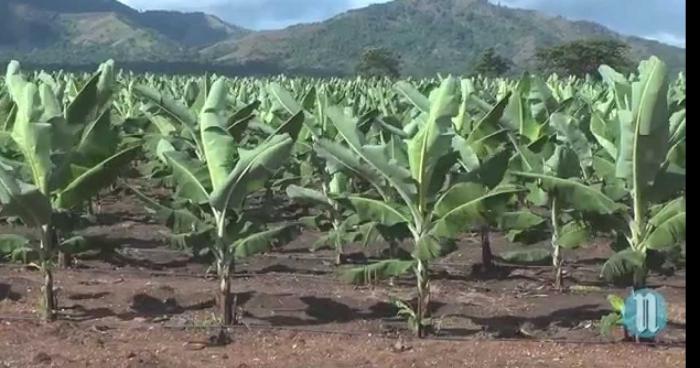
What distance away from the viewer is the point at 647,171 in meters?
6.42

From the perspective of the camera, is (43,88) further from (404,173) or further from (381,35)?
(381,35)

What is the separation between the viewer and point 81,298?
7965mm

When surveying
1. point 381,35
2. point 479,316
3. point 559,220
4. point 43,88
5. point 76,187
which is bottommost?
point 479,316

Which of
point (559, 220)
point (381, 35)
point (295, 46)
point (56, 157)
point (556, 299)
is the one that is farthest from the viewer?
point (381, 35)

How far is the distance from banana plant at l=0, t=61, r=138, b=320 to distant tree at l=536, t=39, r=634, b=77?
5987 centimetres

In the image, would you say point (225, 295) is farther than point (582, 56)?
No

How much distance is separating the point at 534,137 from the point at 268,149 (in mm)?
3667

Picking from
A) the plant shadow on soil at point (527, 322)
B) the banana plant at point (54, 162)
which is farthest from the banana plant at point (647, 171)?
the banana plant at point (54, 162)

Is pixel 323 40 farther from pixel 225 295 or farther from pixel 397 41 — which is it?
pixel 225 295

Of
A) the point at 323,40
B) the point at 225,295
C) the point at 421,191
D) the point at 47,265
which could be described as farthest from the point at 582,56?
the point at 323,40

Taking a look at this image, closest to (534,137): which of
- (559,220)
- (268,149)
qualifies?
(559,220)

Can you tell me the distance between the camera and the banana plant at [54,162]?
6754 millimetres

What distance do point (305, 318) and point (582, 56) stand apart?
62370 mm

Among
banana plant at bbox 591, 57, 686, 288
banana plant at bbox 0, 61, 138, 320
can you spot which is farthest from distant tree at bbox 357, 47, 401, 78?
banana plant at bbox 591, 57, 686, 288
